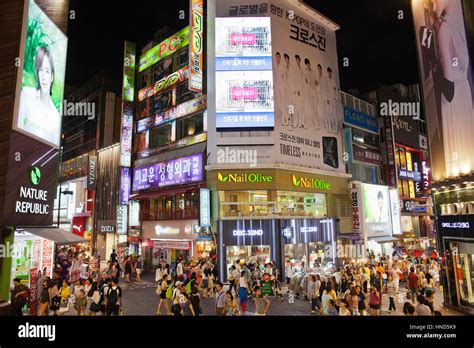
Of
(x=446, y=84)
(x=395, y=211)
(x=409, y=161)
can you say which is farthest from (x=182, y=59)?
(x=409, y=161)

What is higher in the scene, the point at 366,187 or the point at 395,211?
the point at 366,187

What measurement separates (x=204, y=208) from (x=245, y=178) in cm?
375

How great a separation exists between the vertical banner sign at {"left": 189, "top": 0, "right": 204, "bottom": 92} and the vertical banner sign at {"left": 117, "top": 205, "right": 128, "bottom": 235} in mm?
13505

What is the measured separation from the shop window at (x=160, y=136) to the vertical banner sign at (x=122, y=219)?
21.1 ft

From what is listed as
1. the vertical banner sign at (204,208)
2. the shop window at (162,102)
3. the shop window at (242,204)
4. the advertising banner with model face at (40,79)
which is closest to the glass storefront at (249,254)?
the shop window at (242,204)

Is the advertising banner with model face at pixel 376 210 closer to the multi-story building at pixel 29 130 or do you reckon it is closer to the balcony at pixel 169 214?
the balcony at pixel 169 214

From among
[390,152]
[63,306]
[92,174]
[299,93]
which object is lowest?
[63,306]

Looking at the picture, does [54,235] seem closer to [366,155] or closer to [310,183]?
[310,183]

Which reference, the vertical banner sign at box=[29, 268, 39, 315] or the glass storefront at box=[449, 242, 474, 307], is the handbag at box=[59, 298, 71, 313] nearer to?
the vertical banner sign at box=[29, 268, 39, 315]

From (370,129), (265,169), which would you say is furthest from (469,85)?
(370,129)

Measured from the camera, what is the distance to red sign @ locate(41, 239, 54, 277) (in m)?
18.2

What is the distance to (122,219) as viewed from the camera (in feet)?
108

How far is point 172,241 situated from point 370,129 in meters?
23.0

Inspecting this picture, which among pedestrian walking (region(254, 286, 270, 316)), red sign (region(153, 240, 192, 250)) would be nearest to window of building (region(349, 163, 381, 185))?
red sign (region(153, 240, 192, 250))
